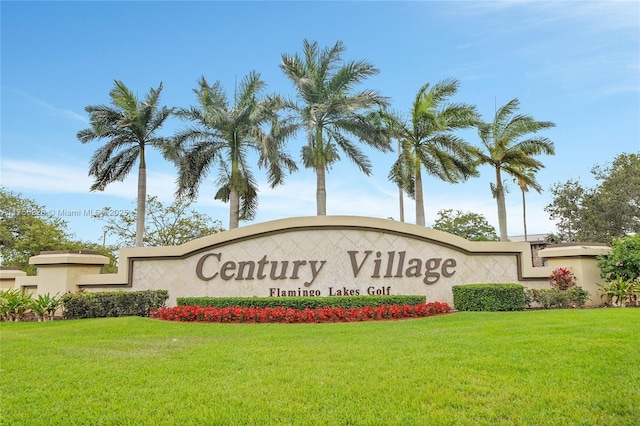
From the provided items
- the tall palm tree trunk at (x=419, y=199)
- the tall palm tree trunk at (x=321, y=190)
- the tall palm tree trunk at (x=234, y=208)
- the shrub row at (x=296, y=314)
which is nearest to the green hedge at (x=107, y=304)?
the shrub row at (x=296, y=314)

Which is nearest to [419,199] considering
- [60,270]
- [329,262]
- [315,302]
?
[329,262]

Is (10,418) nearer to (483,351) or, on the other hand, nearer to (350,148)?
(483,351)

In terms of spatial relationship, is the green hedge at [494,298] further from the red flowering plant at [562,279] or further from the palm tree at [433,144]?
the palm tree at [433,144]

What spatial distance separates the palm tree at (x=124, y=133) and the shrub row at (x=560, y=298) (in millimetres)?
16138

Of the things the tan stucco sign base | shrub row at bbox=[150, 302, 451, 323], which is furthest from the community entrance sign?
shrub row at bbox=[150, 302, 451, 323]

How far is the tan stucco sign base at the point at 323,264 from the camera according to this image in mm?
16234

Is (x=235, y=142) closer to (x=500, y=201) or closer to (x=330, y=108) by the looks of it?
(x=330, y=108)

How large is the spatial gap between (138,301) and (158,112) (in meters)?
10.6

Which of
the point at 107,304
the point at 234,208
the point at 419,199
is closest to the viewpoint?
the point at 107,304

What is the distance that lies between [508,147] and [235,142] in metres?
13.5

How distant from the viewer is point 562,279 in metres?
15.7

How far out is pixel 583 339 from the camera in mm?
7871

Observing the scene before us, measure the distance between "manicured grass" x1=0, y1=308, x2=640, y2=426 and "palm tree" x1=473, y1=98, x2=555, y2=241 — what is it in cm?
1553

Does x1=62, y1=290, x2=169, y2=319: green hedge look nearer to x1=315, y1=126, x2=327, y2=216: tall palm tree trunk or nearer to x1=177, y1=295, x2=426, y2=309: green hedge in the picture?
x1=177, y1=295, x2=426, y2=309: green hedge
